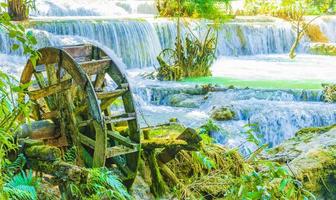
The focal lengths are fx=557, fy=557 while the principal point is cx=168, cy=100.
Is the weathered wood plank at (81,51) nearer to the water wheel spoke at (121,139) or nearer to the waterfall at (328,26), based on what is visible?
the water wheel spoke at (121,139)

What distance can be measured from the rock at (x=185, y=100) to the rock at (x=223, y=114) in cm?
129

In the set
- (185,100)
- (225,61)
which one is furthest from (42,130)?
(225,61)

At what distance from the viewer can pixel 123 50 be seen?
18.8 m

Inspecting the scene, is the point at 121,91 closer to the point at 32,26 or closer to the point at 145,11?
the point at 32,26

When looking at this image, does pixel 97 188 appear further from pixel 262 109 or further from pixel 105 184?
pixel 262 109

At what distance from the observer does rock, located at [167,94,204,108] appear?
13.9m

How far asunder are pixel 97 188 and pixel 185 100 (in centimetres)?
1008

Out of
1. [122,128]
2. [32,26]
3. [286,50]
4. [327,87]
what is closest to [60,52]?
[122,128]

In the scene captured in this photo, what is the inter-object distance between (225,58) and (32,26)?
30.3 feet

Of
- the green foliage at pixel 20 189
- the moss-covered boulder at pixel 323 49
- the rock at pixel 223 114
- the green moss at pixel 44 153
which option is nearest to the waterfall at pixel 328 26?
the moss-covered boulder at pixel 323 49

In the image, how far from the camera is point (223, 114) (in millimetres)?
12422

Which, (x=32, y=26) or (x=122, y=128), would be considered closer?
(x=122, y=128)

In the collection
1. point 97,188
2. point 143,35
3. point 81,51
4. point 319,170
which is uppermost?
point 81,51

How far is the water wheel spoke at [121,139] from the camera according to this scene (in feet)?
18.0
